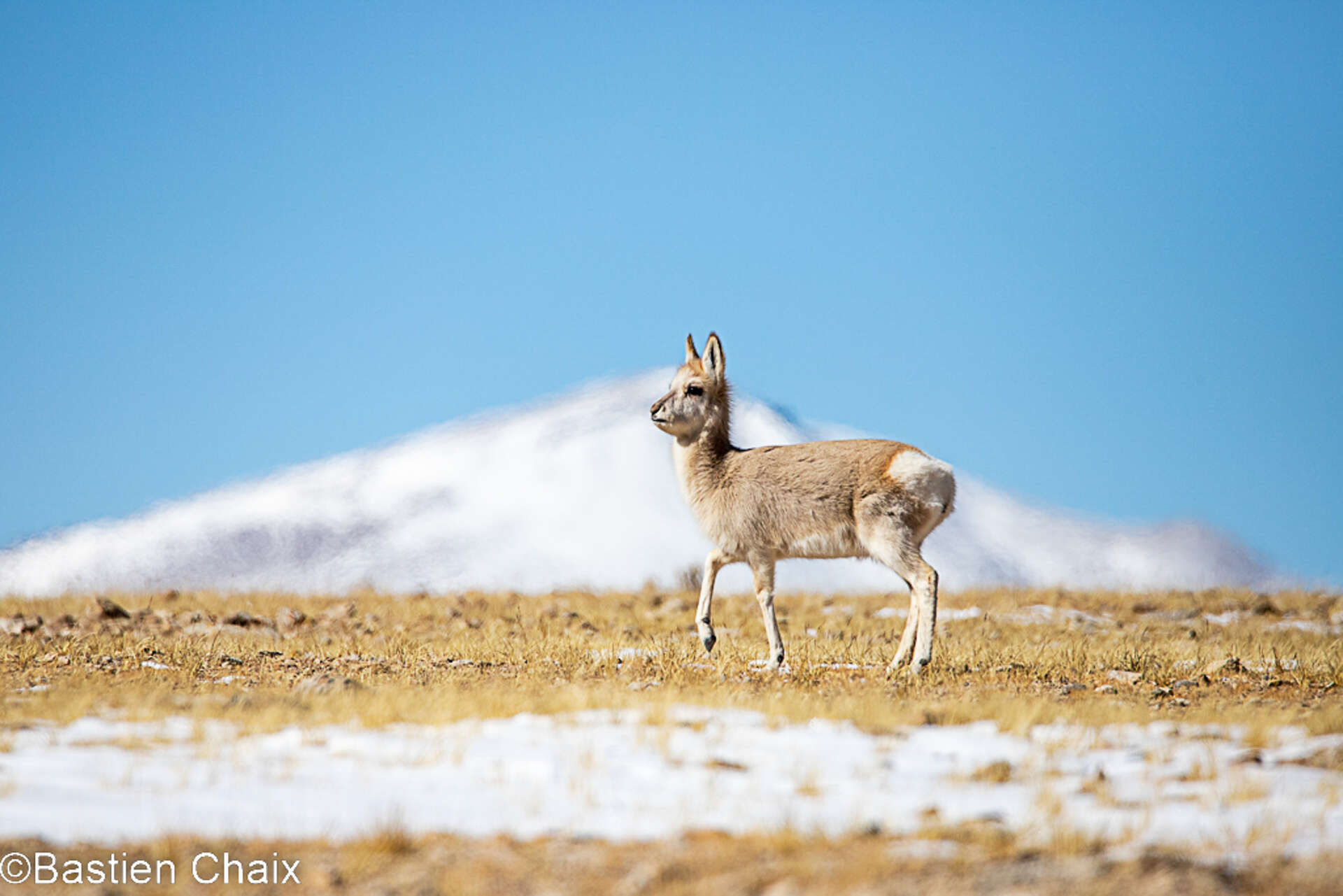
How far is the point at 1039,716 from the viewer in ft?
26.2

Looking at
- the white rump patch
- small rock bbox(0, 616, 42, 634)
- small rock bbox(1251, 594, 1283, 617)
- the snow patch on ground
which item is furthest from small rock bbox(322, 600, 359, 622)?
small rock bbox(1251, 594, 1283, 617)

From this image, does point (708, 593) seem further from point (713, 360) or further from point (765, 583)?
point (713, 360)

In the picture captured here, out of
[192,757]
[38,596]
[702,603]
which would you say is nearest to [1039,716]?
[702,603]

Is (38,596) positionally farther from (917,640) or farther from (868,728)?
(868,728)

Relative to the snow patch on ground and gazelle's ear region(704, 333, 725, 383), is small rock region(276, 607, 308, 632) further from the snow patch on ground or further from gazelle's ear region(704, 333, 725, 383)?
the snow patch on ground

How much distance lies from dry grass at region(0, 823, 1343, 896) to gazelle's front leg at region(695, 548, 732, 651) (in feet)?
21.8

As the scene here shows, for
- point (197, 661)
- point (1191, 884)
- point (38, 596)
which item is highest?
point (38, 596)

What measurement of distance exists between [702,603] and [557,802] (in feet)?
20.5

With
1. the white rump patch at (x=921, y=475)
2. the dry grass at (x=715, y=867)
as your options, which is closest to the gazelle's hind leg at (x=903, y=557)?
the white rump patch at (x=921, y=475)

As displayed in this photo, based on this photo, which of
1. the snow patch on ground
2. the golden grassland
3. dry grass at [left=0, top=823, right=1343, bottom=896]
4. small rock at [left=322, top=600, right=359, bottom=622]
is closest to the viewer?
dry grass at [left=0, top=823, right=1343, bottom=896]

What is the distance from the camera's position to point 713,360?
1283 cm

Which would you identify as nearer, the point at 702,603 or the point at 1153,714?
the point at 1153,714

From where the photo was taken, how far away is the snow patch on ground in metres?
5.33

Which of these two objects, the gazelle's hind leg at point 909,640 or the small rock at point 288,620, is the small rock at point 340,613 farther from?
the gazelle's hind leg at point 909,640
